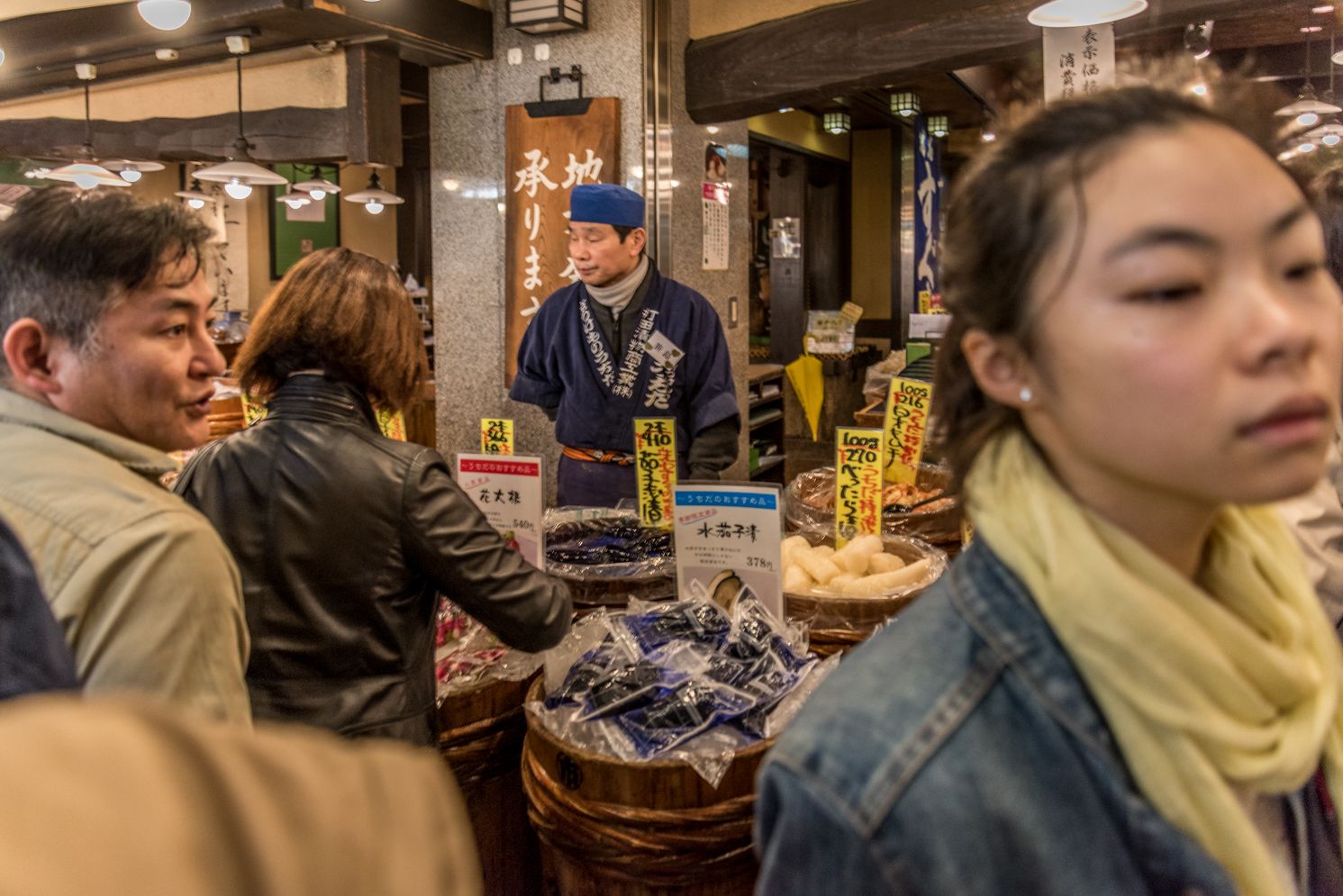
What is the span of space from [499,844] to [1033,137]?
1.83 meters

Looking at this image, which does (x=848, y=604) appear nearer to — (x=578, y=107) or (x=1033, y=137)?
(x=1033, y=137)

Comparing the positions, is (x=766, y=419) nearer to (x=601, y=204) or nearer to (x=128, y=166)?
(x=601, y=204)

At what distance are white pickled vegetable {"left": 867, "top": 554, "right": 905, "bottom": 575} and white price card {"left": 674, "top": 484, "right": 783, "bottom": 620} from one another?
0.34m

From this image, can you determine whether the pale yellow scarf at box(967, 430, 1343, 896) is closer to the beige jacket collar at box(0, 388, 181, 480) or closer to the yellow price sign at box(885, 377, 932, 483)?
the beige jacket collar at box(0, 388, 181, 480)

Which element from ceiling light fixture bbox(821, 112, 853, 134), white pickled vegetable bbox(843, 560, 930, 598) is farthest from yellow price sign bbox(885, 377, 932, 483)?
ceiling light fixture bbox(821, 112, 853, 134)

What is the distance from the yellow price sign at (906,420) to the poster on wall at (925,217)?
5.25 m

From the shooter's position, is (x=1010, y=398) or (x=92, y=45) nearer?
(x=1010, y=398)

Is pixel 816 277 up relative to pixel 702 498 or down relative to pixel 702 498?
up

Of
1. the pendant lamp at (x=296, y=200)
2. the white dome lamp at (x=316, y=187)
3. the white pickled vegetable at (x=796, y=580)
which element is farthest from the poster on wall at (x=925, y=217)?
the white pickled vegetable at (x=796, y=580)

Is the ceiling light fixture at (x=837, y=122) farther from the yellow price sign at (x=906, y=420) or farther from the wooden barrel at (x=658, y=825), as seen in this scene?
the wooden barrel at (x=658, y=825)

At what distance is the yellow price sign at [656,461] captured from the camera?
260 centimetres

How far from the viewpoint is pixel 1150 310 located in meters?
0.74

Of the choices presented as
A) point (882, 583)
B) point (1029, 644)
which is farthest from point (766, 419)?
point (1029, 644)

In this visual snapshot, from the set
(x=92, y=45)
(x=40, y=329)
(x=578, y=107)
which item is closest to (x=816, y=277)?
(x=578, y=107)
